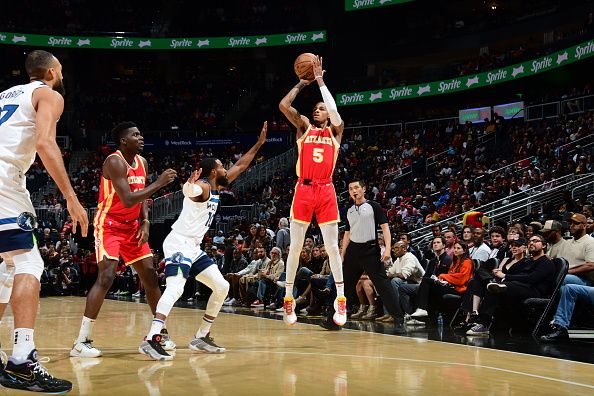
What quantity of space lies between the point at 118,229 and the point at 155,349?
1.28 m

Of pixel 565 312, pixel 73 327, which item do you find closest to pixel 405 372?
pixel 565 312

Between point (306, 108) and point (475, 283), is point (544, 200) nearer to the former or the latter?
point (475, 283)

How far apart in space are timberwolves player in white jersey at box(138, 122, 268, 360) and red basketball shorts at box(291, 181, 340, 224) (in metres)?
1.33

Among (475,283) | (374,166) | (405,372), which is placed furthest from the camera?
(374,166)

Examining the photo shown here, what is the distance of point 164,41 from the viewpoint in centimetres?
3456

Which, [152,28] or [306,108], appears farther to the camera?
[152,28]

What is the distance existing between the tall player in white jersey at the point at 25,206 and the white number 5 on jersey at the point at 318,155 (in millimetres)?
3773

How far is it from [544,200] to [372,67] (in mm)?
19737

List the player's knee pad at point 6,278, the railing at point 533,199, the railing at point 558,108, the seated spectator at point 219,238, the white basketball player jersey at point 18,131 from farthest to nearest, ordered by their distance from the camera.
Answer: the railing at point 558,108 < the seated spectator at point 219,238 < the railing at point 533,199 < the player's knee pad at point 6,278 < the white basketball player jersey at point 18,131

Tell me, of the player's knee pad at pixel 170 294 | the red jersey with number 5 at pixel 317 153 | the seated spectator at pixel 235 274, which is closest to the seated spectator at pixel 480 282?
the red jersey with number 5 at pixel 317 153

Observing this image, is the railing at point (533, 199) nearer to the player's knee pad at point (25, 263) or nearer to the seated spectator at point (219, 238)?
the seated spectator at point (219, 238)

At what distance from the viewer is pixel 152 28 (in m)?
36.1

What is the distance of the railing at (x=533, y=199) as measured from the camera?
15.6 metres

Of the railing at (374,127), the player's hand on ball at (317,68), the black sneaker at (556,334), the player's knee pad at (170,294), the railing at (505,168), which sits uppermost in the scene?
the railing at (374,127)
